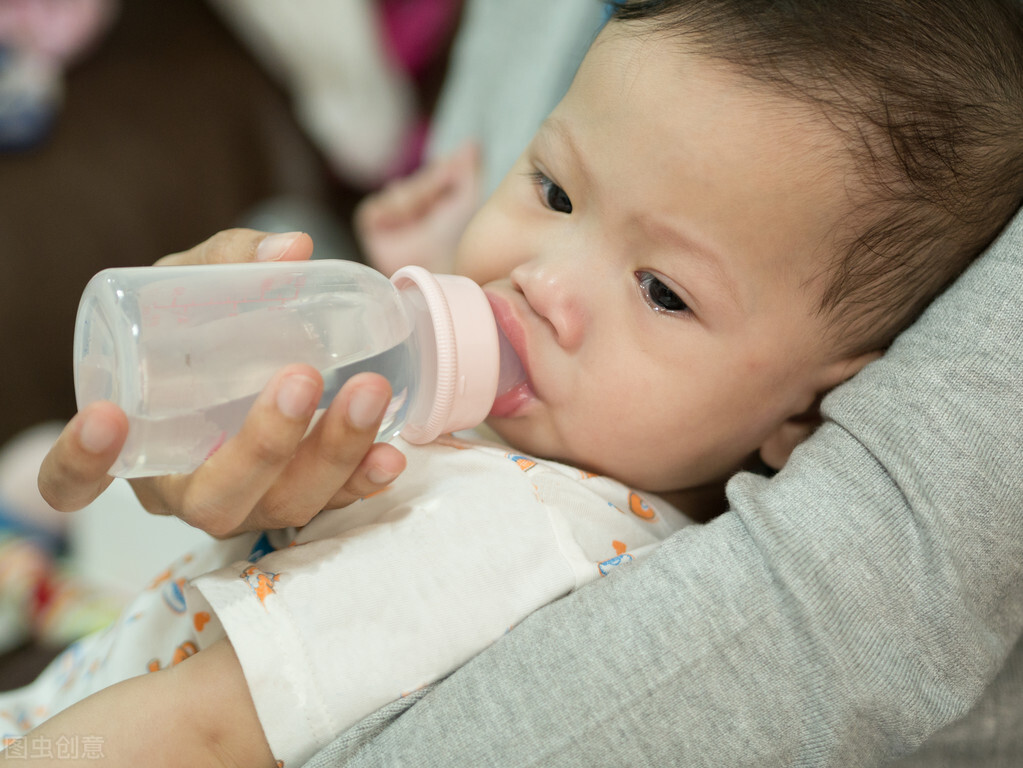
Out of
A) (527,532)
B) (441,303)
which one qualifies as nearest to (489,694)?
(527,532)

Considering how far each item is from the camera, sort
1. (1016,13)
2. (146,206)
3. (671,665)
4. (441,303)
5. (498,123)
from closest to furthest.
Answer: (671,665)
(441,303)
(1016,13)
(498,123)
(146,206)

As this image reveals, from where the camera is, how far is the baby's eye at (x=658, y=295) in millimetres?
857

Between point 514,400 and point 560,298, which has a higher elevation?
point 560,298

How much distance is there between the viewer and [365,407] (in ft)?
2.20

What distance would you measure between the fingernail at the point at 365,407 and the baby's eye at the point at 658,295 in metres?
0.32

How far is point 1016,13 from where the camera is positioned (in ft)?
2.91

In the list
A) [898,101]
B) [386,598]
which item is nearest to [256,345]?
[386,598]

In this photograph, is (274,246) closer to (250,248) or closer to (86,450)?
(250,248)

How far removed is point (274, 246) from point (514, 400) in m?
0.30

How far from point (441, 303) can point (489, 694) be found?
0.35m

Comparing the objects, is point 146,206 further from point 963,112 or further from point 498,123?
point 963,112

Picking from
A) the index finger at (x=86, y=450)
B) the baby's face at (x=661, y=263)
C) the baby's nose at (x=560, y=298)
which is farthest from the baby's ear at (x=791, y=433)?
the index finger at (x=86, y=450)

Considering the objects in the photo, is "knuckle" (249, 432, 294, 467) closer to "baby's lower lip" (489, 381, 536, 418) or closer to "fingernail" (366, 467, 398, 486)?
"fingernail" (366, 467, 398, 486)

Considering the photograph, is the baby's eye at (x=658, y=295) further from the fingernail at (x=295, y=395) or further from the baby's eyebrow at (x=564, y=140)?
the fingernail at (x=295, y=395)
